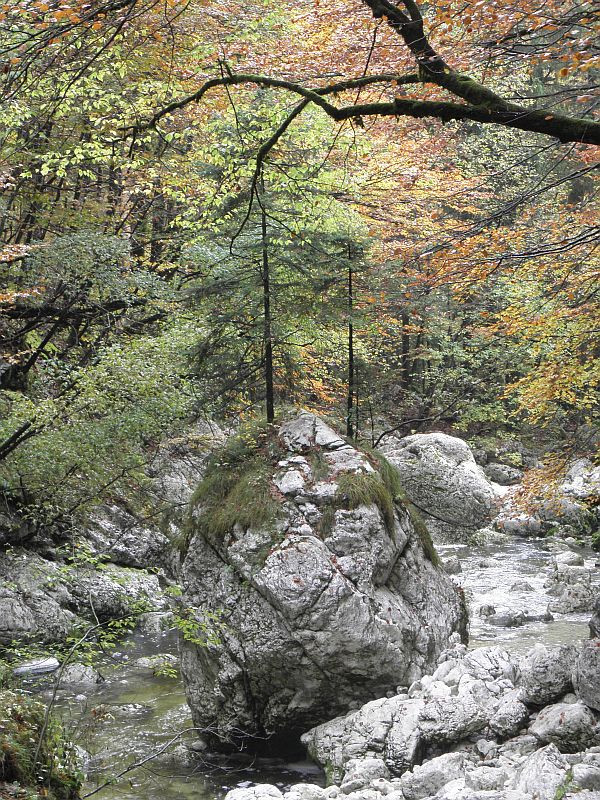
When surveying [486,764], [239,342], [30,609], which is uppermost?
[239,342]

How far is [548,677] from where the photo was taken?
291 inches

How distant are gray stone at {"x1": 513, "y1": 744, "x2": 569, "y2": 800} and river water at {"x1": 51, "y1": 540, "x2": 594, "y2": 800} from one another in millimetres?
2660

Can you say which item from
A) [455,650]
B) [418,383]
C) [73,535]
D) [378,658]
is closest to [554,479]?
[455,650]

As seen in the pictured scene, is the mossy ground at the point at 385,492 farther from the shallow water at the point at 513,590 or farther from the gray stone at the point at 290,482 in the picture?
the shallow water at the point at 513,590

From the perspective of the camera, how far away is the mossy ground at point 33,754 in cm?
418

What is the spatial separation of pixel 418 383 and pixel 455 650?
20650 mm

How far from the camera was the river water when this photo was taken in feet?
25.4

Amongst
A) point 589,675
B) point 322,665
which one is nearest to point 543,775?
point 589,675

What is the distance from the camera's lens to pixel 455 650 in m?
8.88

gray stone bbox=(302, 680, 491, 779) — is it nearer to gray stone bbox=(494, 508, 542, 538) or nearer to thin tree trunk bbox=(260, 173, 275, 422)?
thin tree trunk bbox=(260, 173, 275, 422)

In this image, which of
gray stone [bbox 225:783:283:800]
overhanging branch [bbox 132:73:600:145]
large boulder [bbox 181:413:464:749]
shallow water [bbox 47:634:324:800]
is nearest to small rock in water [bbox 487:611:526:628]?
large boulder [bbox 181:413:464:749]

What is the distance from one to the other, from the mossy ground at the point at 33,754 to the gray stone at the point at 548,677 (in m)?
4.65

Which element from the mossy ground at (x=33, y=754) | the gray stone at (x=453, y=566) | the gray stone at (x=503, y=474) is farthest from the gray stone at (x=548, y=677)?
the gray stone at (x=503, y=474)

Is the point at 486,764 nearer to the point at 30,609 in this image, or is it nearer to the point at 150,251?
the point at 30,609
